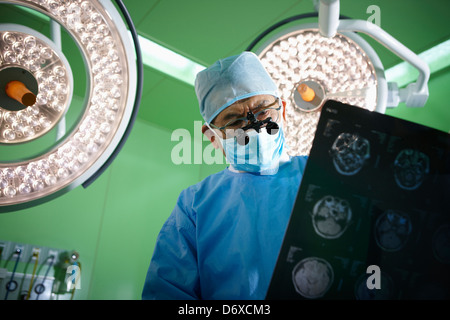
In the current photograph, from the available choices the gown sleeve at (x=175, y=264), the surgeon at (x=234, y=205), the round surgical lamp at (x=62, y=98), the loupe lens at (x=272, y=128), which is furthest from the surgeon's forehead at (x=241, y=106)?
the round surgical lamp at (x=62, y=98)

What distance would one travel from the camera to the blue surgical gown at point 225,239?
112 cm

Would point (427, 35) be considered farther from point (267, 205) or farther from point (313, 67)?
point (267, 205)

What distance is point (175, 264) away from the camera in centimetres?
120

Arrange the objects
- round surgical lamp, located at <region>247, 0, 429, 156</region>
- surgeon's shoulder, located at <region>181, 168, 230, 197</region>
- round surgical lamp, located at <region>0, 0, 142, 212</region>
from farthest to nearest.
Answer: surgeon's shoulder, located at <region>181, 168, 230, 197</region> → round surgical lamp, located at <region>247, 0, 429, 156</region> → round surgical lamp, located at <region>0, 0, 142, 212</region>

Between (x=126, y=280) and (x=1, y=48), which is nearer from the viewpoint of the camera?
(x=1, y=48)

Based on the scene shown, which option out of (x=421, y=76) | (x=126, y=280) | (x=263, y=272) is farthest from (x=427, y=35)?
(x=126, y=280)

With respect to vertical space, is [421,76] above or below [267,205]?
above

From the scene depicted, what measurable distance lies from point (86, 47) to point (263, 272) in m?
0.78

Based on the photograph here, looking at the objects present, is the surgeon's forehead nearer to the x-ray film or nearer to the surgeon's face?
the surgeon's face

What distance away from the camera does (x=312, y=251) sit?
574mm

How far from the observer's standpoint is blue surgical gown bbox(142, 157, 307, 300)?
3.68 feet

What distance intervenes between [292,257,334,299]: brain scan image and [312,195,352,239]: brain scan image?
0.15ft

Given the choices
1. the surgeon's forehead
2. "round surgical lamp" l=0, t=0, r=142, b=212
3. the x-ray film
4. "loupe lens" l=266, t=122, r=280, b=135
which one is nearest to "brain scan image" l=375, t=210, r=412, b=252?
the x-ray film


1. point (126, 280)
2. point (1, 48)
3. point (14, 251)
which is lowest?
point (126, 280)
